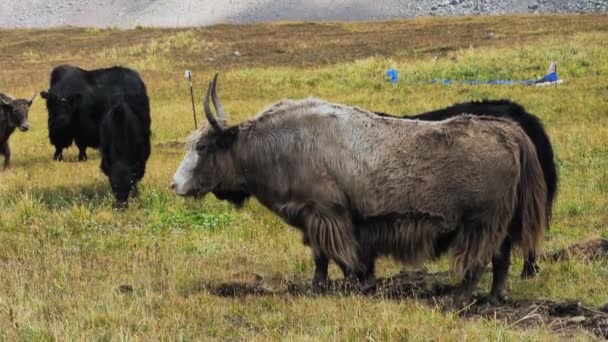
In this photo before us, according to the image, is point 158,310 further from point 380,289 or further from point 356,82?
point 356,82

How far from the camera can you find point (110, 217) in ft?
34.7

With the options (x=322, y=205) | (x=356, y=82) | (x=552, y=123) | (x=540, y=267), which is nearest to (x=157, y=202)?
(x=322, y=205)

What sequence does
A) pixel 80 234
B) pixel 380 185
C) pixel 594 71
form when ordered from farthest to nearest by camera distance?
pixel 594 71 < pixel 80 234 < pixel 380 185

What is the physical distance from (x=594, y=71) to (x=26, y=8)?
3911 inches

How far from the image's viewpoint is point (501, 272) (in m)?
7.04

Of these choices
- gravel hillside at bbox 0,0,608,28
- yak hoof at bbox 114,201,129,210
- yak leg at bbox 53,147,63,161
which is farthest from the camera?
gravel hillside at bbox 0,0,608,28

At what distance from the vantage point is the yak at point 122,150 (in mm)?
11734

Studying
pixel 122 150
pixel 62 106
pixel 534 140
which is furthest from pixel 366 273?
pixel 62 106

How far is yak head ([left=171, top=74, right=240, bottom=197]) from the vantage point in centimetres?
761

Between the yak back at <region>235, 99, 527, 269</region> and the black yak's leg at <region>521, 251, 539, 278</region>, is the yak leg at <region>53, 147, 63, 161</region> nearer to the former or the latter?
the yak back at <region>235, 99, 527, 269</region>

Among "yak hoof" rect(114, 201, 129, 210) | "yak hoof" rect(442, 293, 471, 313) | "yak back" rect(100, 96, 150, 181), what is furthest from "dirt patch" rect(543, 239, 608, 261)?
"yak back" rect(100, 96, 150, 181)

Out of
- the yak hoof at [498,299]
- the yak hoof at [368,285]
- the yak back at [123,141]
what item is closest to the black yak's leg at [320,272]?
the yak hoof at [368,285]

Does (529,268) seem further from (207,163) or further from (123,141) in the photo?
(123,141)

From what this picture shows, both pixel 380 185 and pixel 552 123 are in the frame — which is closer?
pixel 380 185
